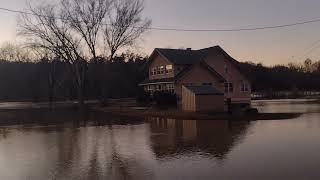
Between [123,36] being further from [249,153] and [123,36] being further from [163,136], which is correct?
[249,153]

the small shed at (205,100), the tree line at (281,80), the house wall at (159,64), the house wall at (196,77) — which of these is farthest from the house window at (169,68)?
the tree line at (281,80)

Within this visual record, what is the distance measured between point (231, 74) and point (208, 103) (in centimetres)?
2503

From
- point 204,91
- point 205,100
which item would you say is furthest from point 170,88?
point 205,100

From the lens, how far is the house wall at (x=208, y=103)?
39.6 metres

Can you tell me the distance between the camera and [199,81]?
57938 mm

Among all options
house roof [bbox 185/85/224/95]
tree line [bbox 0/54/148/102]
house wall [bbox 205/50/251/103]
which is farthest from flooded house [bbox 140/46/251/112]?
tree line [bbox 0/54/148/102]

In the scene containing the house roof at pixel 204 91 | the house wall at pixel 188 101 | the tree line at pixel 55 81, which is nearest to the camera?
the house roof at pixel 204 91

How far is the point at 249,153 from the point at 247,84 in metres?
49.2

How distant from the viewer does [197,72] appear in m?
58.2

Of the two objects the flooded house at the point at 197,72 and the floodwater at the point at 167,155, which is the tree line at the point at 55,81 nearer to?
the flooded house at the point at 197,72

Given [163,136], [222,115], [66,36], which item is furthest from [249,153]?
[66,36]

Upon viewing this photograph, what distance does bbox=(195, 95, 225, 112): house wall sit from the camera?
39.6m

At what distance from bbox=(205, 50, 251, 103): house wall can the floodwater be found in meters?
37.9

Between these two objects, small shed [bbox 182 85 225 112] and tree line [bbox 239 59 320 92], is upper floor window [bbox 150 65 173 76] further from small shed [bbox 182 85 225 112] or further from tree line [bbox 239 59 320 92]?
tree line [bbox 239 59 320 92]
